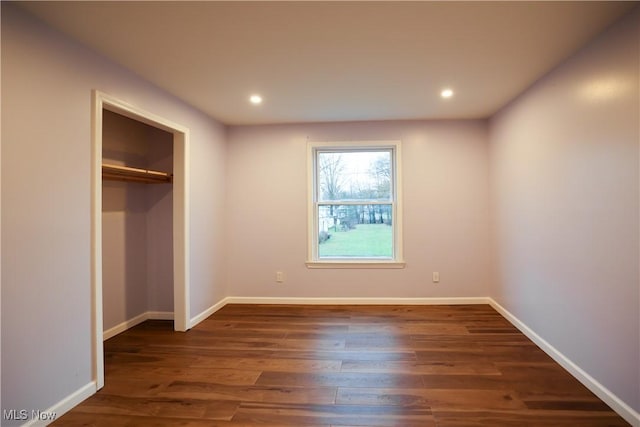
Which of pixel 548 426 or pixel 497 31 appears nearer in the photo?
pixel 548 426

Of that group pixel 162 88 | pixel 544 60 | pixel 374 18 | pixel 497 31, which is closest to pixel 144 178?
pixel 162 88

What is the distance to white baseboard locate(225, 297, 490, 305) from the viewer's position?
407cm

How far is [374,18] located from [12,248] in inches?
90.2

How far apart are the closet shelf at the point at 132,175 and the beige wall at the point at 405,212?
3.18 ft

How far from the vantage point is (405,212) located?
4.12 metres

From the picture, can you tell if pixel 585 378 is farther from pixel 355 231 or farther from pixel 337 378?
pixel 355 231

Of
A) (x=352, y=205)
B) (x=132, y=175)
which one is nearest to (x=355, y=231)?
(x=352, y=205)

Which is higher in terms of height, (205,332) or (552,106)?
(552,106)

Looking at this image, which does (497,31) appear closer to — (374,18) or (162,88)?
(374,18)

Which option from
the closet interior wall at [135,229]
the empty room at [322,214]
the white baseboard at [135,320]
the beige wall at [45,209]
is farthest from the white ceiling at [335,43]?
the white baseboard at [135,320]

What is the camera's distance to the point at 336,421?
6.16 feet

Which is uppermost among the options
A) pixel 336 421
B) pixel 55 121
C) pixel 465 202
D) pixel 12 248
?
pixel 55 121

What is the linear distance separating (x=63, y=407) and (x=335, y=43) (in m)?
2.80

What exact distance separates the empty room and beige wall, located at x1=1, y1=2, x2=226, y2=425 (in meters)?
0.01
